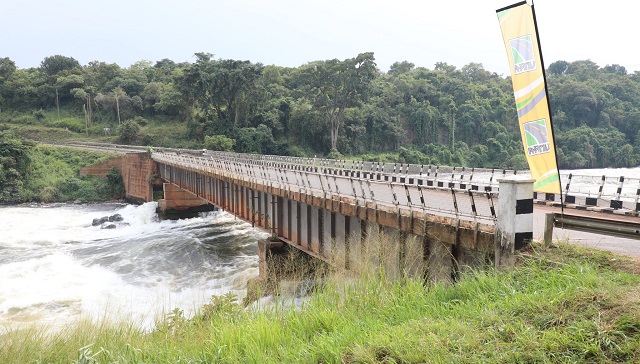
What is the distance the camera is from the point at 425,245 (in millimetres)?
9195

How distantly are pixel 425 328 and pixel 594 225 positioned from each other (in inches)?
138

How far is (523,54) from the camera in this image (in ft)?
29.1

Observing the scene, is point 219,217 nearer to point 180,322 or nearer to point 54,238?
point 54,238

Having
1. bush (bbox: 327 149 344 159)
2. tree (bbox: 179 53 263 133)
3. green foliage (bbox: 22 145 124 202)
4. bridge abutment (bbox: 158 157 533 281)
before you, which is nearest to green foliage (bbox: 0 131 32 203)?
green foliage (bbox: 22 145 124 202)

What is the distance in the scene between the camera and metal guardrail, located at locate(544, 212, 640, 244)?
6125 millimetres

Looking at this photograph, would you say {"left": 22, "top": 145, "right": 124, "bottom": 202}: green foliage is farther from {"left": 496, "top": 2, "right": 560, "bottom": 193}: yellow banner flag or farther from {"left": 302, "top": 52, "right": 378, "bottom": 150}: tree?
{"left": 496, "top": 2, "right": 560, "bottom": 193}: yellow banner flag

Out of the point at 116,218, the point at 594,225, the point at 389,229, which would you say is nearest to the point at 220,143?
the point at 116,218

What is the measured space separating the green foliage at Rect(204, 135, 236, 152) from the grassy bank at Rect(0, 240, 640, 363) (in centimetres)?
5116

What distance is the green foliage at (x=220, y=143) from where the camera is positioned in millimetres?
57062

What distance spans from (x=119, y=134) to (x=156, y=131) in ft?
18.8

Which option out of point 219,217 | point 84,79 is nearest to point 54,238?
point 219,217

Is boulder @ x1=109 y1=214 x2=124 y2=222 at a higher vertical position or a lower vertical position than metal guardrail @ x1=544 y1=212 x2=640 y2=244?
lower

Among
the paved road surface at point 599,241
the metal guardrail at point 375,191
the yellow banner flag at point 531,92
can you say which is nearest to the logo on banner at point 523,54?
the yellow banner flag at point 531,92

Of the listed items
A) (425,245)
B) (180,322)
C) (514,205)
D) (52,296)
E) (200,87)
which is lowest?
(52,296)
